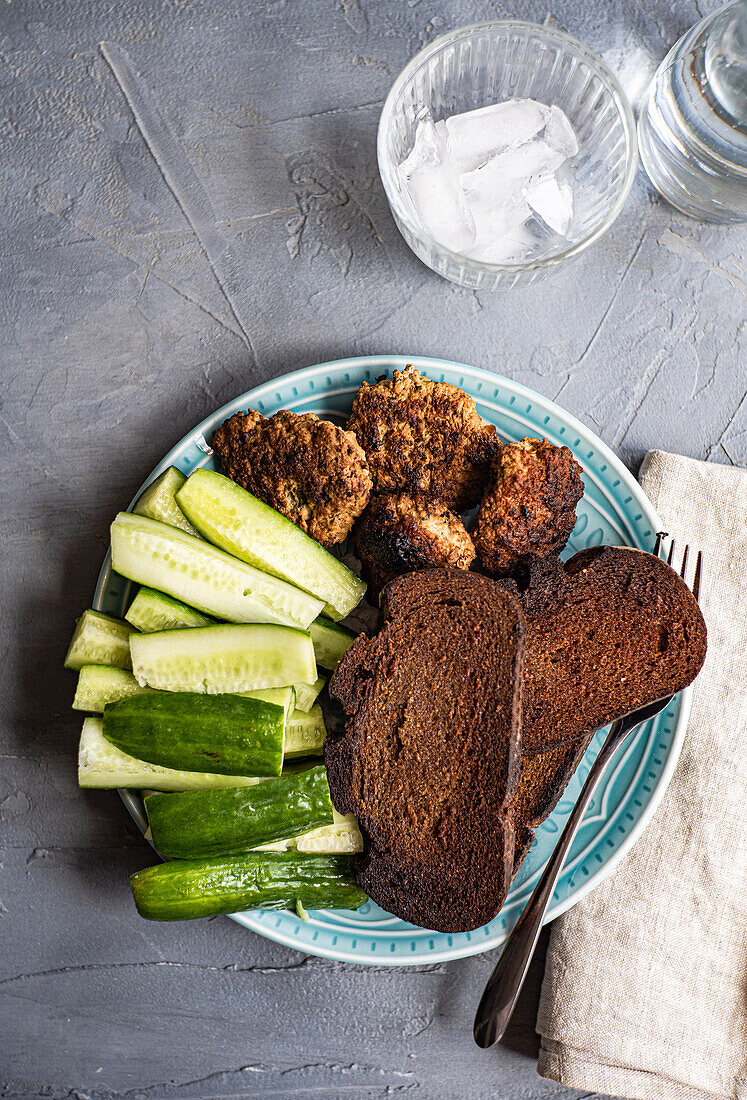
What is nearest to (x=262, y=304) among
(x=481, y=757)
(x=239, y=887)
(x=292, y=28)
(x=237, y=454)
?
(x=237, y=454)

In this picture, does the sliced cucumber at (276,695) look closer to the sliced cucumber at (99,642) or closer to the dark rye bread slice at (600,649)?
the sliced cucumber at (99,642)

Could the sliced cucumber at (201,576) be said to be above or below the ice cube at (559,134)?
below

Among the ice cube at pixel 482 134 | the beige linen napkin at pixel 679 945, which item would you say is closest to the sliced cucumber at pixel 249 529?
the ice cube at pixel 482 134

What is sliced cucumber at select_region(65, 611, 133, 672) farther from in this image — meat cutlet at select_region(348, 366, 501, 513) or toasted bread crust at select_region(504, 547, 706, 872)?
toasted bread crust at select_region(504, 547, 706, 872)

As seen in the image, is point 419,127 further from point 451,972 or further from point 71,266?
point 451,972

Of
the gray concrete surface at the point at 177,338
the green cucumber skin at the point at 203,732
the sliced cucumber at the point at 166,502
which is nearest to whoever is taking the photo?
the green cucumber skin at the point at 203,732

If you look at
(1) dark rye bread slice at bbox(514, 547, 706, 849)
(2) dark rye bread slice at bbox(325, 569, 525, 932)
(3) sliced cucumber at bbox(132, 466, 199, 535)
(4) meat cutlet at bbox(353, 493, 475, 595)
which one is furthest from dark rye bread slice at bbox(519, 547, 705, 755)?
(3) sliced cucumber at bbox(132, 466, 199, 535)

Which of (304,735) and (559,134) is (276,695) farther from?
(559,134)
